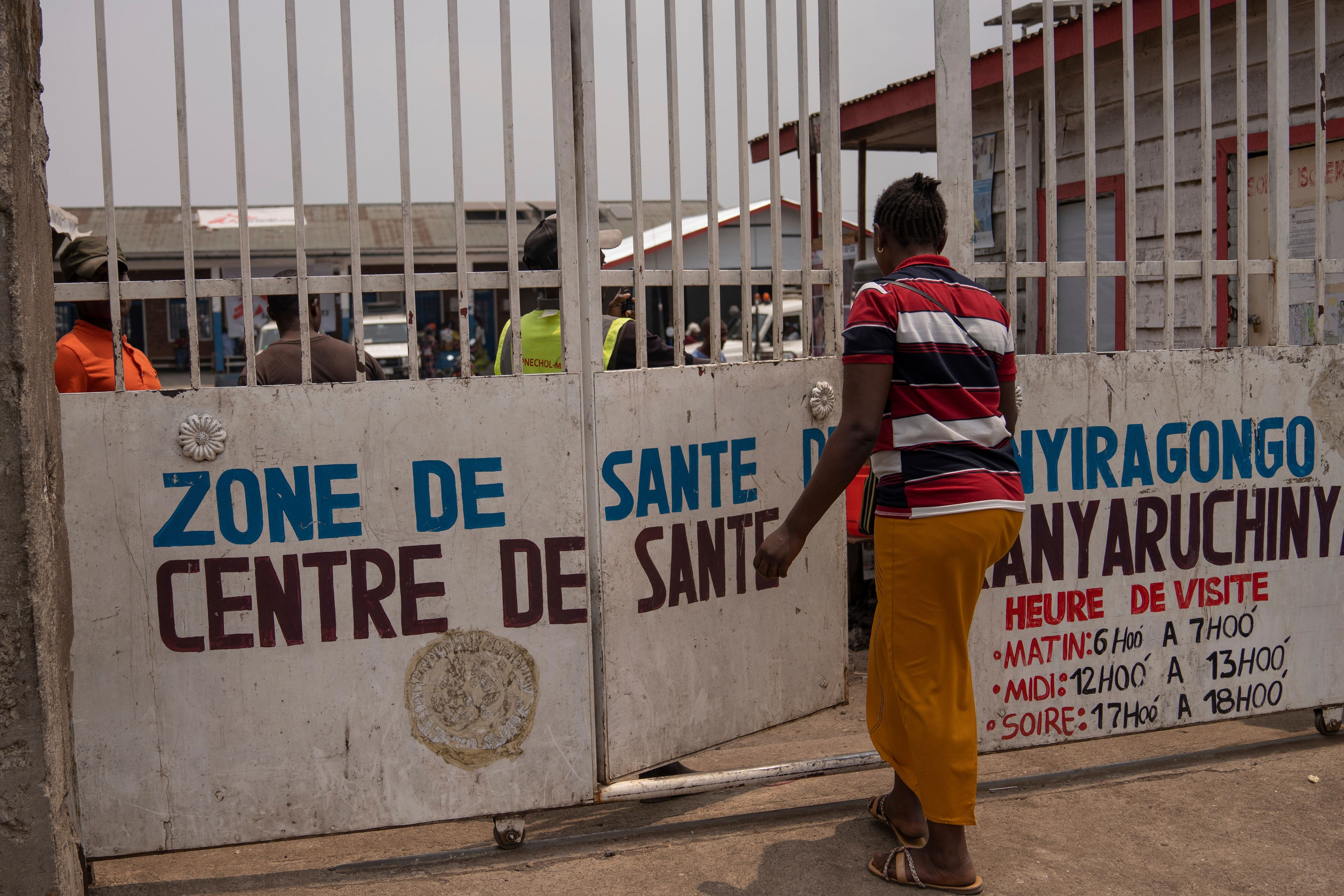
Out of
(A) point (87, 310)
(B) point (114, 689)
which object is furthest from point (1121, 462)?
(A) point (87, 310)

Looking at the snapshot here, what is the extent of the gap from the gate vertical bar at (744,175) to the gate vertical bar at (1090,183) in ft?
3.55

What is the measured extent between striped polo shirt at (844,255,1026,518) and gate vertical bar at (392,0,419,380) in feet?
3.82

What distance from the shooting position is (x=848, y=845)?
3.04 m

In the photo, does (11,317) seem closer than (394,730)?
Yes

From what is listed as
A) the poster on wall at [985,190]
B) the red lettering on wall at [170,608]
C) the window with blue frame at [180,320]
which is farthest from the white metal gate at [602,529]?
the window with blue frame at [180,320]

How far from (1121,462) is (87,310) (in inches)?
133

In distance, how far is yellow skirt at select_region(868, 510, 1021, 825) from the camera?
8.64ft

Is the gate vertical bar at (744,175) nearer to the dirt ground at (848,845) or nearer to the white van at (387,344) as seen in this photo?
the dirt ground at (848,845)

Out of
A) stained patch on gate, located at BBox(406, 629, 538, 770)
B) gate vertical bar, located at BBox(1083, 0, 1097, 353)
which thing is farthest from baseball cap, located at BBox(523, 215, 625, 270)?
gate vertical bar, located at BBox(1083, 0, 1097, 353)

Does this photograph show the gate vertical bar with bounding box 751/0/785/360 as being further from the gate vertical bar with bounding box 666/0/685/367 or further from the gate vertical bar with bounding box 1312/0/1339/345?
the gate vertical bar with bounding box 1312/0/1339/345

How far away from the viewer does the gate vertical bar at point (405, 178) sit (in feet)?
9.37

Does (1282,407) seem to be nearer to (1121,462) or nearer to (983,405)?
(1121,462)

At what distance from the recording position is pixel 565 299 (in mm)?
2947

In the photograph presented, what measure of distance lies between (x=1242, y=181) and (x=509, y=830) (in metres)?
3.17
